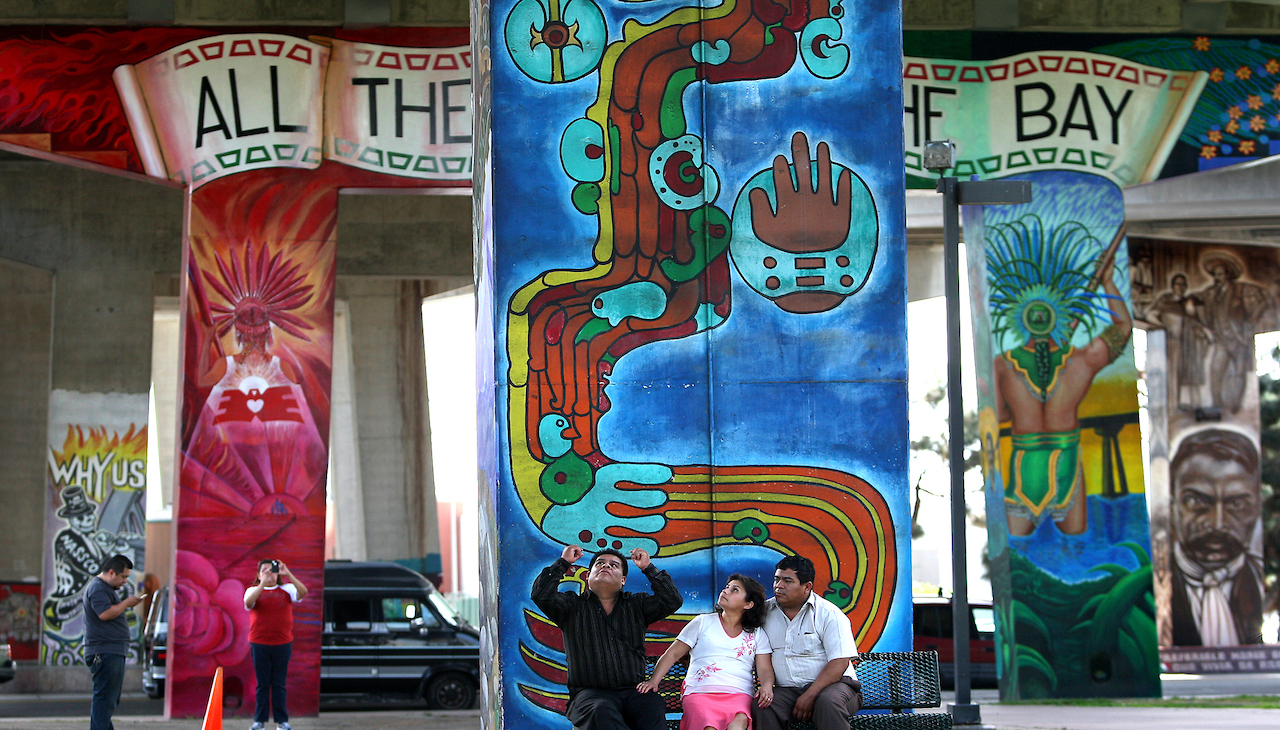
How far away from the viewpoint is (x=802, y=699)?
24.5 ft

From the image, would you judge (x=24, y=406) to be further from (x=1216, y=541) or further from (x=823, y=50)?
(x=1216, y=541)

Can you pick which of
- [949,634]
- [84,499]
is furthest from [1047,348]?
[84,499]

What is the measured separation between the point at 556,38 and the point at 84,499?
17.8 meters

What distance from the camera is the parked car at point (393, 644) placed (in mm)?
17250

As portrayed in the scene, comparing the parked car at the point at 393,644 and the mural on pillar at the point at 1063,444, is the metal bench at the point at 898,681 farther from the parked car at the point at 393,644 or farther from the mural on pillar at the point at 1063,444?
the parked car at the point at 393,644

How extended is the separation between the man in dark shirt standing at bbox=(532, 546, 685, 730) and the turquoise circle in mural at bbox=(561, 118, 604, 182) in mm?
2676

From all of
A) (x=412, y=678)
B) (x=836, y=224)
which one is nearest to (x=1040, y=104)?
(x=836, y=224)

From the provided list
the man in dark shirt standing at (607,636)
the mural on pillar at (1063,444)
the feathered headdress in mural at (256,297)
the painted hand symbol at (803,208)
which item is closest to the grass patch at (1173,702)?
the mural on pillar at (1063,444)

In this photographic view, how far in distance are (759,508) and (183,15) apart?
1188 centimetres

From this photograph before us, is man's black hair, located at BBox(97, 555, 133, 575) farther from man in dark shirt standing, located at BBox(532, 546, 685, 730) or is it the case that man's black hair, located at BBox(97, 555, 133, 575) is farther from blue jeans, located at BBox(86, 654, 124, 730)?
man in dark shirt standing, located at BBox(532, 546, 685, 730)

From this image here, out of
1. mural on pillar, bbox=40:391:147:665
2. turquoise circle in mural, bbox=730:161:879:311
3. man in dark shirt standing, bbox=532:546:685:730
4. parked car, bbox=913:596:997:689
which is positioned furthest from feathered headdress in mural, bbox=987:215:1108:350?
mural on pillar, bbox=40:391:147:665

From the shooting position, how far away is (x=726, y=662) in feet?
24.7

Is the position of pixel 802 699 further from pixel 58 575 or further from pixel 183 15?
pixel 58 575

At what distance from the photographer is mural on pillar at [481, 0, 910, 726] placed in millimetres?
8758
